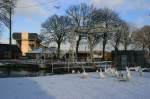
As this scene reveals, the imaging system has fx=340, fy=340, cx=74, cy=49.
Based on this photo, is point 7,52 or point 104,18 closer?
point 104,18

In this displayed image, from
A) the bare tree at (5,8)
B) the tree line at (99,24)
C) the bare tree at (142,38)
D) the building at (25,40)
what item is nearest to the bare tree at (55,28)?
the tree line at (99,24)

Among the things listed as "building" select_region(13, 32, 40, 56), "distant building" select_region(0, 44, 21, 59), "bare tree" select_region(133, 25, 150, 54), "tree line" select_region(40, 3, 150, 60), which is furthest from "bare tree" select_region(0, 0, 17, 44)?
"building" select_region(13, 32, 40, 56)

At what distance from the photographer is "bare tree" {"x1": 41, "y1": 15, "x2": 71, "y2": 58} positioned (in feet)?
271

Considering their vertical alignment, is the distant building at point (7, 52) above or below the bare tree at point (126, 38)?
below

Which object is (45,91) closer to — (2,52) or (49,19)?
(49,19)

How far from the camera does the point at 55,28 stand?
8538 cm

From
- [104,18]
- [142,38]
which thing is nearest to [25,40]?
[142,38]

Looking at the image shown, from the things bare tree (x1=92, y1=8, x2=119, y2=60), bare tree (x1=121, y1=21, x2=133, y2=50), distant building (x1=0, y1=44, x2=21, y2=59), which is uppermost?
bare tree (x1=92, y1=8, x2=119, y2=60)

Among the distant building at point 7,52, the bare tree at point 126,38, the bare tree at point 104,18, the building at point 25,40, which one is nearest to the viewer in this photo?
the bare tree at point 104,18

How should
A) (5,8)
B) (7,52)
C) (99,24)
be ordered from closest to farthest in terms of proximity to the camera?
1. (5,8)
2. (99,24)
3. (7,52)

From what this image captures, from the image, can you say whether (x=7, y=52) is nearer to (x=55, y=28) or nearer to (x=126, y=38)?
(x=55, y=28)

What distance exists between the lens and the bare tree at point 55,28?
8274cm

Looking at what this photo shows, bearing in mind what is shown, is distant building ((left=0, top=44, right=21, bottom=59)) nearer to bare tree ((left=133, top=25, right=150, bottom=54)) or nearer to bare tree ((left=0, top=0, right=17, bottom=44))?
bare tree ((left=133, top=25, right=150, bottom=54))

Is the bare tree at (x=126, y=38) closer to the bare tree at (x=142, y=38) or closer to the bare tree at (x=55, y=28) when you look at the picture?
the bare tree at (x=142, y=38)
